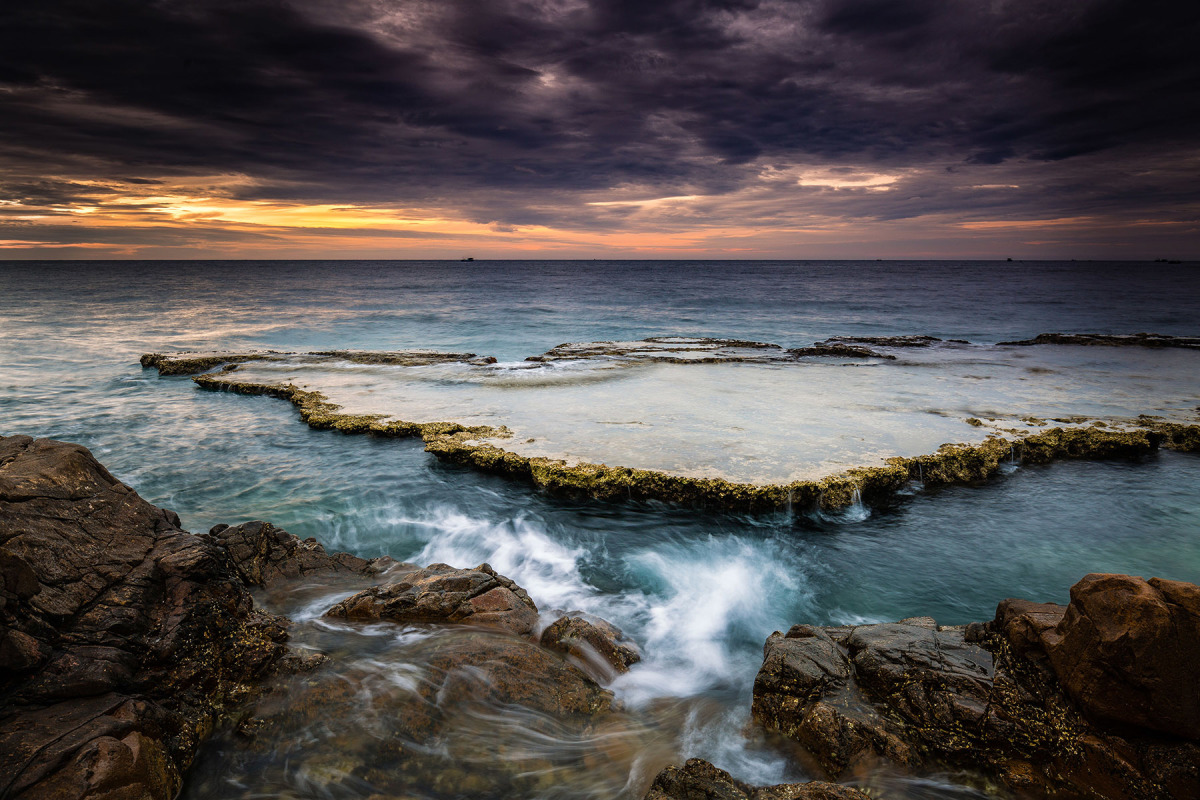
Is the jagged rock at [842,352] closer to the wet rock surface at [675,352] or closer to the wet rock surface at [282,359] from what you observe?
the wet rock surface at [675,352]

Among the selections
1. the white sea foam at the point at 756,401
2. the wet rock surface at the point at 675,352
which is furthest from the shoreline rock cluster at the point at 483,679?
the wet rock surface at the point at 675,352

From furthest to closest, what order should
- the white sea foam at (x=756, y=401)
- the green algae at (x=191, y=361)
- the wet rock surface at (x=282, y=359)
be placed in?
the wet rock surface at (x=282, y=359)
the green algae at (x=191, y=361)
the white sea foam at (x=756, y=401)

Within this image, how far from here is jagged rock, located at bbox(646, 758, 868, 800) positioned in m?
3.52

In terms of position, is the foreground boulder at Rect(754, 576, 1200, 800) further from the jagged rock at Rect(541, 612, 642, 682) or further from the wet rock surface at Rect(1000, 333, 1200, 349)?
the wet rock surface at Rect(1000, 333, 1200, 349)

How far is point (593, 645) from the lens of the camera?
18.5ft

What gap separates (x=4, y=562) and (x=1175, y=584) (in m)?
7.73

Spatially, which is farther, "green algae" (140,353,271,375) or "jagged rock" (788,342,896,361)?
"jagged rock" (788,342,896,361)

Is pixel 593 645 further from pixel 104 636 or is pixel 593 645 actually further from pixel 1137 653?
pixel 1137 653

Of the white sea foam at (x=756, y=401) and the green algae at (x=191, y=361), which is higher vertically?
the white sea foam at (x=756, y=401)

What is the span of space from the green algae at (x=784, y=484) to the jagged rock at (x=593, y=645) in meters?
3.08

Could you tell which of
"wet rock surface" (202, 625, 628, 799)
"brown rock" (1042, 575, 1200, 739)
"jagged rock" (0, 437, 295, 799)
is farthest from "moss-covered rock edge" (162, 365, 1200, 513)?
"jagged rock" (0, 437, 295, 799)

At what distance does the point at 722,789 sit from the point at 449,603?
332cm

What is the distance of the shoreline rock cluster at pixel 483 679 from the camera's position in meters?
3.54

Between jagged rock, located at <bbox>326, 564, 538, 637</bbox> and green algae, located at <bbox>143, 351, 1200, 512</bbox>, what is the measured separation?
2.96m
